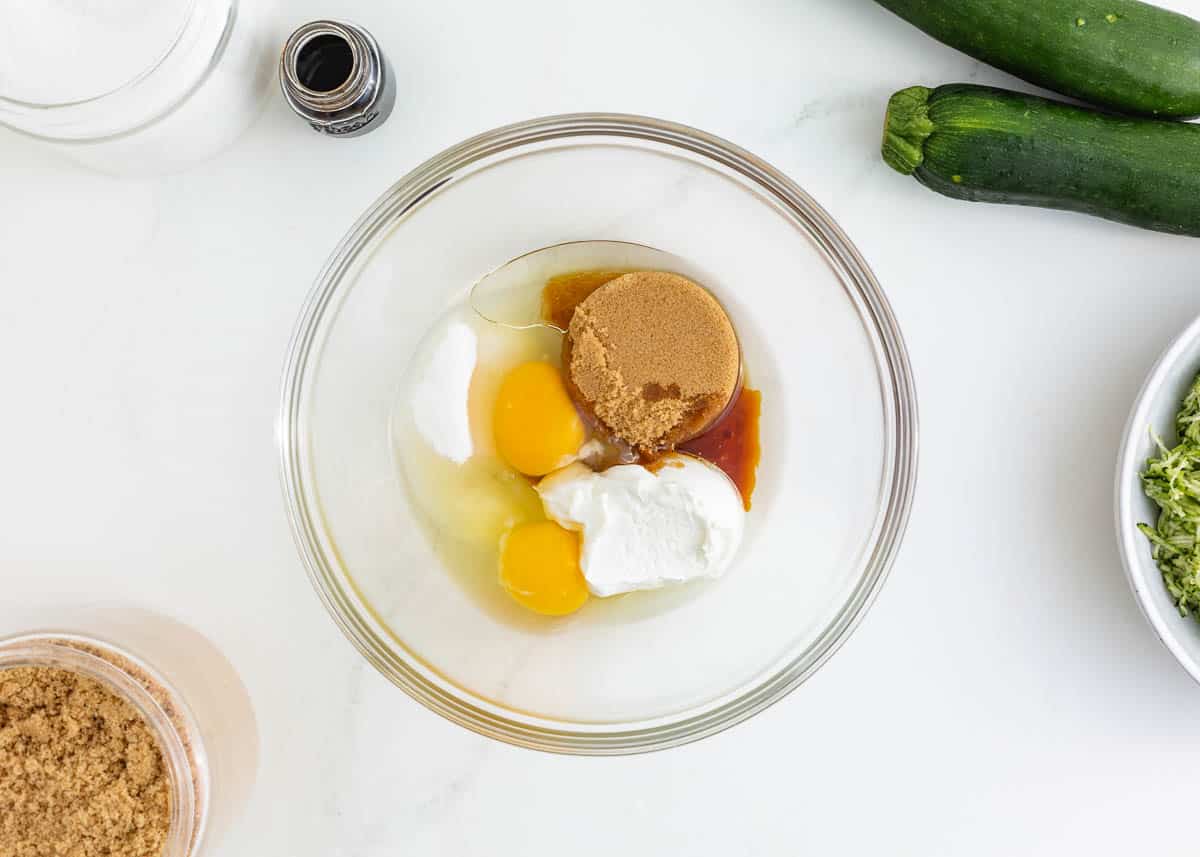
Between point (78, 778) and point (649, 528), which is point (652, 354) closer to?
point (649, 528)

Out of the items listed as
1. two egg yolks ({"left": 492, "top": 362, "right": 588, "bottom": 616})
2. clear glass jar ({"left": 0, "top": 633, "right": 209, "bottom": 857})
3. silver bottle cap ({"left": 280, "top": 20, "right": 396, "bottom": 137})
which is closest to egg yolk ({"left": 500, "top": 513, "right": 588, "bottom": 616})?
two egg yolks ({"left": 492, "top": 362, "right": 588, "bottom": 616})

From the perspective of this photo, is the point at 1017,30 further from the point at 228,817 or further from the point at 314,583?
the point at 228,817

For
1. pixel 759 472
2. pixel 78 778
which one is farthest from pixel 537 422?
pixel 78 778

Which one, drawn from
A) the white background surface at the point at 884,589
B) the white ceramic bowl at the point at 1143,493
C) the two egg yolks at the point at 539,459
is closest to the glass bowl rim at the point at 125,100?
the white background surface at the point at 884,589

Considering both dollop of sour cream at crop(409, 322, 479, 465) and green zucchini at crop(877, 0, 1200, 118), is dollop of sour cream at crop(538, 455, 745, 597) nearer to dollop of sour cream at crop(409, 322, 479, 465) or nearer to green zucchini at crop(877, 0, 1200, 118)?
dollop of sour cream at crop(409, 322, 479, 465)

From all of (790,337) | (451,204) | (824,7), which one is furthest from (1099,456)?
(451,204)

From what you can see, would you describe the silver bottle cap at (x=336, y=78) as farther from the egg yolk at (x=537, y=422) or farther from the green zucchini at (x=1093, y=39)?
the green zucchini at (x=1093, y=39)
